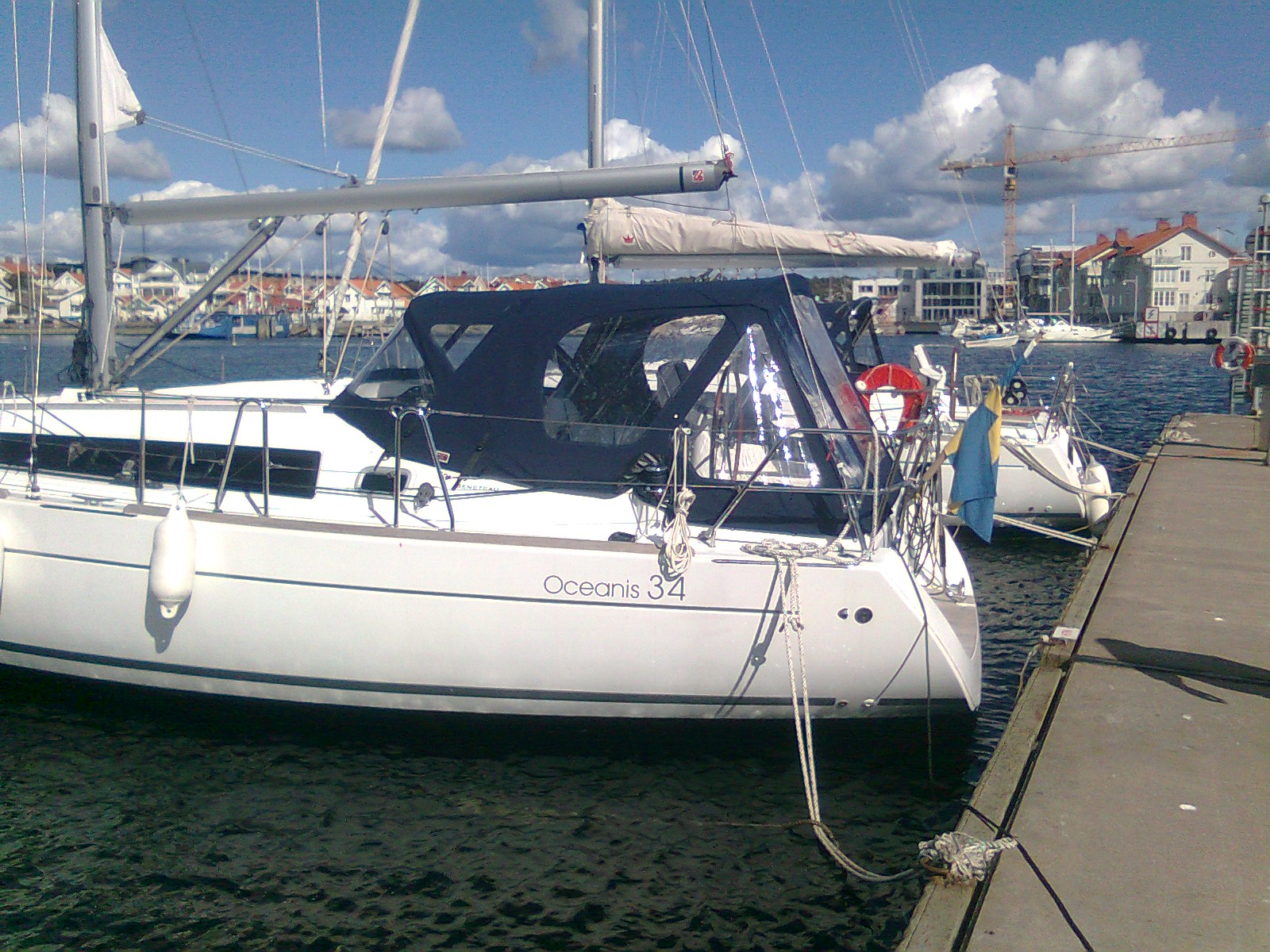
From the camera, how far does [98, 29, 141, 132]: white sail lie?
7027mm

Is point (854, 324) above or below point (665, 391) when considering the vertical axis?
above

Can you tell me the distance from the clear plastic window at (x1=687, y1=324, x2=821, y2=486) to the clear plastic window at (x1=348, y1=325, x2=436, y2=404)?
1886mm

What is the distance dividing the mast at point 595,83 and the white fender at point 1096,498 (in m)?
6.21

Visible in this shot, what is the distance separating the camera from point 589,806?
199 inches

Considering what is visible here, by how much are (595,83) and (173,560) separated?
6.85 m

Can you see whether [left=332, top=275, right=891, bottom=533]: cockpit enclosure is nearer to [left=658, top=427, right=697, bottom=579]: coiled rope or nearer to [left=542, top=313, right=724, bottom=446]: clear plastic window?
[left=542, top=313, right=724, bottom=446]: clear plastic window

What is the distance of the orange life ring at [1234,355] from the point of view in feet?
49.8

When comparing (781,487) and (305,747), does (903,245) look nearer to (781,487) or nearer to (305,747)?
(781,487)

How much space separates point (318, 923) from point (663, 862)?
58.0 inches

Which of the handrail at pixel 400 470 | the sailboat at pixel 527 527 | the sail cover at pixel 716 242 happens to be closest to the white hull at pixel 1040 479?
the sail cover at pixel 716 242

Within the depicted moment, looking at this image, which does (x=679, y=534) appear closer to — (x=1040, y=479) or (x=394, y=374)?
(x=394, y=374)

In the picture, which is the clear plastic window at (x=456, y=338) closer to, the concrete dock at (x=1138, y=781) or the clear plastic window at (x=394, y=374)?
the clear plastic window at (x=394, y=374)

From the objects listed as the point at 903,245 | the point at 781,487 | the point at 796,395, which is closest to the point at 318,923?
the point at 781,487

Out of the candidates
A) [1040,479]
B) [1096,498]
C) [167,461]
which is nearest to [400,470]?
[167,461]
